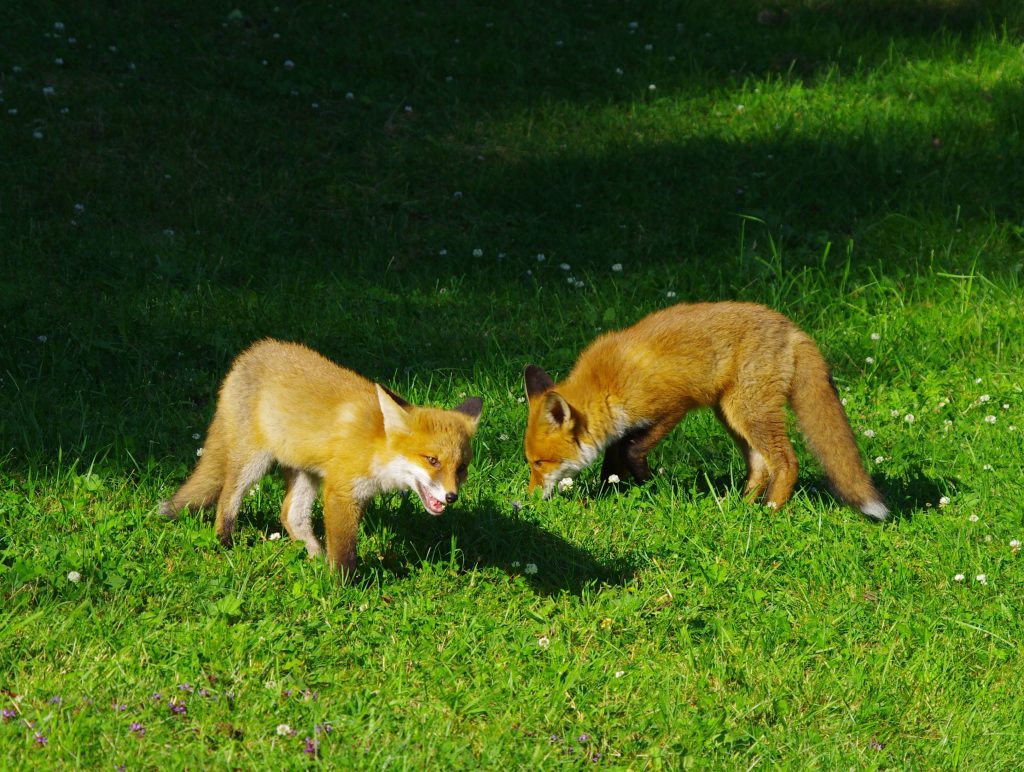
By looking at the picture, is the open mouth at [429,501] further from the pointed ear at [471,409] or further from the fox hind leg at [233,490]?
the fox hind leg at [233,490]

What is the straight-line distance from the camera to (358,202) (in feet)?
33.8

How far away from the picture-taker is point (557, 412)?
6.70m

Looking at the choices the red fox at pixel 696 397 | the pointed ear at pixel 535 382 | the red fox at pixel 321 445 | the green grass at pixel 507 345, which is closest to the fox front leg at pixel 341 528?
the red fox at pixel 321 445

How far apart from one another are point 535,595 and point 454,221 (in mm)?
5419

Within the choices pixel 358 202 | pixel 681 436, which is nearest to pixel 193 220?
pixel 358 202

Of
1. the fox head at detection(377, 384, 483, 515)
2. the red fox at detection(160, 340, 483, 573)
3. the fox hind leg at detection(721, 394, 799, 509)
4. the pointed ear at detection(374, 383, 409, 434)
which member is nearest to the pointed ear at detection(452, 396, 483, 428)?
the red fox at detection(160, 340, 483, 573)

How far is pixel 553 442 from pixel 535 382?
17.0 inches

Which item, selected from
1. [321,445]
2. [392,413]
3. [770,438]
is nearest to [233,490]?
[321,445]

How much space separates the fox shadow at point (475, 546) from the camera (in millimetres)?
5551

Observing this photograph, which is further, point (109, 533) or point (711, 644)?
point (109, 533)

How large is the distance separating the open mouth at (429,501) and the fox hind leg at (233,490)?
34.3 inches

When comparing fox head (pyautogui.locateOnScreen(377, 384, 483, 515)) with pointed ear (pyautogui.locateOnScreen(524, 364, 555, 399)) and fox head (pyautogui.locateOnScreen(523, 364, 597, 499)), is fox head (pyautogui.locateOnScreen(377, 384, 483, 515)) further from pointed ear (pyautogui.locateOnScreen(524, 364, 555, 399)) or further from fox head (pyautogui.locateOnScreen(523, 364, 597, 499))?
pointed ear (pyautogui.locateOnScreen(524, 364, 555, 399))

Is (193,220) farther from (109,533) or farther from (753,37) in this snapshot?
(753,37)

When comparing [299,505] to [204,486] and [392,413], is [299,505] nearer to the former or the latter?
[204,486]
